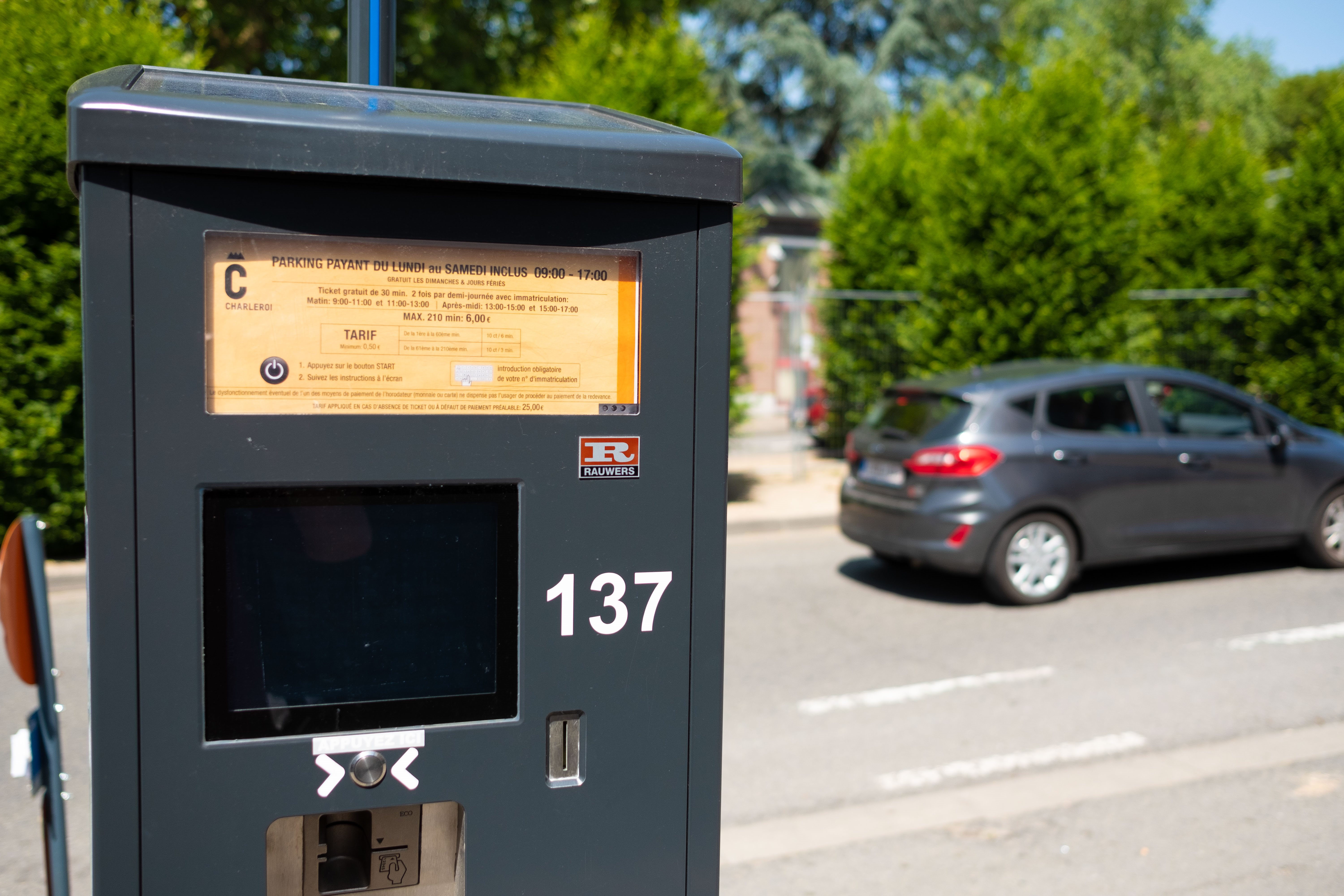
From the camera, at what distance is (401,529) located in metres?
1.67

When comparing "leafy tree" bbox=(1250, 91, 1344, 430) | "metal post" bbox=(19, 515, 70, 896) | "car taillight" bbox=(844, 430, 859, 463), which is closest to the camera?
"metal post" bbox=(19, 515, 70, 896)

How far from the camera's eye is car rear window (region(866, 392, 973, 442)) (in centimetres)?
780

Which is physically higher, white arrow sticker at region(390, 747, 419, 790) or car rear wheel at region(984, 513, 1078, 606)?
white arrow sticker at region(390, 747, 419, 790)

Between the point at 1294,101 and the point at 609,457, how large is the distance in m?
48.6

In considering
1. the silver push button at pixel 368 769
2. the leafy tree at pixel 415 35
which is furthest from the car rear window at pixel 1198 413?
the leafy tree at pixel 415 35

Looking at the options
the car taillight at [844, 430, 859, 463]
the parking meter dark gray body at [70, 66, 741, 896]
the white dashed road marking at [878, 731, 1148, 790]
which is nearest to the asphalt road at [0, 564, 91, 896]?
the parking meter dark gray body at [70, 66, 741, 896]

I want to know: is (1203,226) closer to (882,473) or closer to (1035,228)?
(1035,228)

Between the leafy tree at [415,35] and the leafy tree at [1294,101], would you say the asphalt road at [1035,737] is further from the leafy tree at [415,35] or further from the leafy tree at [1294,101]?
the leafy tree at [1294,101]

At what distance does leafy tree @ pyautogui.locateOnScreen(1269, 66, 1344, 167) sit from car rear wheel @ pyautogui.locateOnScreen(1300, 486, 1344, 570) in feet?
115

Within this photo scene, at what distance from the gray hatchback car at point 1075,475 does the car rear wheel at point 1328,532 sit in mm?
12

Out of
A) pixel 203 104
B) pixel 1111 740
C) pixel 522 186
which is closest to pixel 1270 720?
pixel 1111 740

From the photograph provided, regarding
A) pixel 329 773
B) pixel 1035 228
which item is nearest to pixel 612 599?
Answer: pixel 329 773

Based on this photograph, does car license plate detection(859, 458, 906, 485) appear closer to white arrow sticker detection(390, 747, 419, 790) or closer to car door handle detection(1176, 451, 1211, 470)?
car door handle detection(1176, 451, 1211, 470)

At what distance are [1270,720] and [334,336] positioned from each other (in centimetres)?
535
